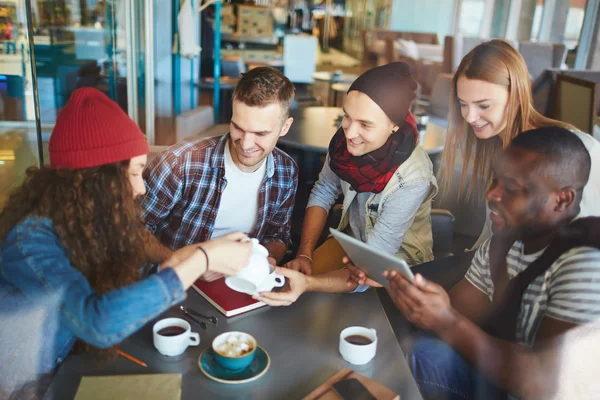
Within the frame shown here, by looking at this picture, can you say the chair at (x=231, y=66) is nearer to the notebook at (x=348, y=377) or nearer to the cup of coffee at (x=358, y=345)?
the cup of coffee at (x=358, y=345)

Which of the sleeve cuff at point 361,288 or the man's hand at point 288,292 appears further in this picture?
the sleeve cuff at point 361,288

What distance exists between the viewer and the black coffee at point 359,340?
109cm

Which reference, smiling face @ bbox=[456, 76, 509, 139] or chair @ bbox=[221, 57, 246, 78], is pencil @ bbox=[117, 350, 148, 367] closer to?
smiling face @ bbox=[456, 76, 509, 139]

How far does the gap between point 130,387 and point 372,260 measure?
0.52 meters

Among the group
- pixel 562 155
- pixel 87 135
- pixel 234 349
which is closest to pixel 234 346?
pixel 234 349

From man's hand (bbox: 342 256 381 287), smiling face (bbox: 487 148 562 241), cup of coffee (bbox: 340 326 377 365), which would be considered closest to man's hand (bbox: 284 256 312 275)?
man's hand (bbox: 342 256 381 287)

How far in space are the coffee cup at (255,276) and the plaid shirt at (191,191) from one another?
0.58 meters

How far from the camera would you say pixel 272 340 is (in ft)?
3.63

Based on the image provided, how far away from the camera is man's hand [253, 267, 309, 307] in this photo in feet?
3.97

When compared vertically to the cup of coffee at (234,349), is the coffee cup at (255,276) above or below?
above

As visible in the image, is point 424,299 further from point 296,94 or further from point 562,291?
point 296,94

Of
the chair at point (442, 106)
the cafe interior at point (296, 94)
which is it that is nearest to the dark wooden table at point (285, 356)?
the cafe interior at point (296, 94)

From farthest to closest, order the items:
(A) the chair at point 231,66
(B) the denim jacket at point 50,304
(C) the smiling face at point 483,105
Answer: (A) the chair at point 231,66 < (C) the smiling face at point 483,105 < (B) the denim jacket at point 50,304

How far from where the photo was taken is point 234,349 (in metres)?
1.02
